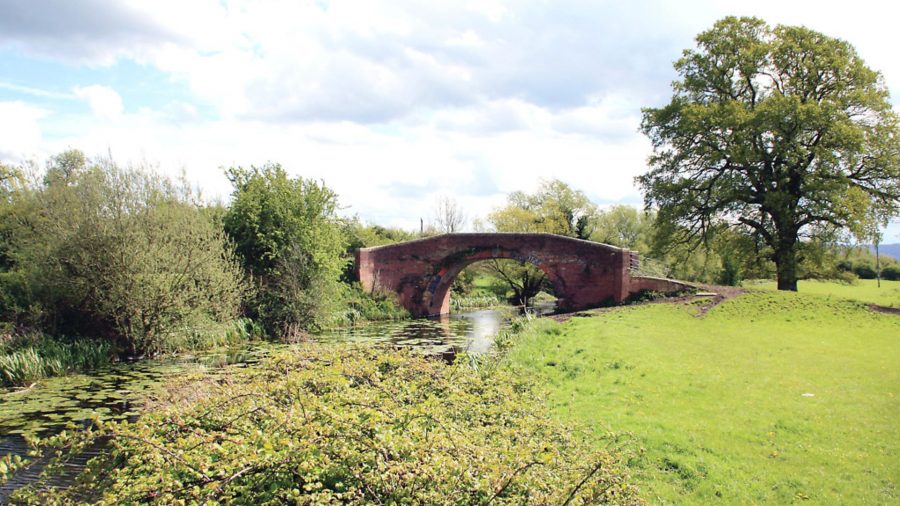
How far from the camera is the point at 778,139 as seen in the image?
20656 millimetres

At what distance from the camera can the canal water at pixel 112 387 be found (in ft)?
27.1

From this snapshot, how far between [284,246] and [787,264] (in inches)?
712

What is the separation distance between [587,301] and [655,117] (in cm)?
821

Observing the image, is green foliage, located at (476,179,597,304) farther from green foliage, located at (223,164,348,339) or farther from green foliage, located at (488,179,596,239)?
green foliage, located at (223,164,348,339)

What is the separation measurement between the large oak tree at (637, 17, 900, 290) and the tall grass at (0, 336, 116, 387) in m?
20.0

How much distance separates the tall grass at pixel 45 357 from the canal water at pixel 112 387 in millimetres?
415

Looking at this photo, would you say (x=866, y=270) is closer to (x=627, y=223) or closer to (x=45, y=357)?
(x=627, y=223)

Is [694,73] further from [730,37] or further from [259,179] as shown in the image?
[259,179]

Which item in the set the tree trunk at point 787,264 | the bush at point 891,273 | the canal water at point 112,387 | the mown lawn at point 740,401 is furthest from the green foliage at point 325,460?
the bush at point 891,273

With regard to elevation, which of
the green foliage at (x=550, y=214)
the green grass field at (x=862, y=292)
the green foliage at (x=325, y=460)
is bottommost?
the green foliage at (x=325, y=460)

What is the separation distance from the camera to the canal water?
8266 millimetres

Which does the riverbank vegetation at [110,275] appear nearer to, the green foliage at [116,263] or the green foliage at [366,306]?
the green foliage at [116,263]

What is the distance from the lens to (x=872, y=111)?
2027cm

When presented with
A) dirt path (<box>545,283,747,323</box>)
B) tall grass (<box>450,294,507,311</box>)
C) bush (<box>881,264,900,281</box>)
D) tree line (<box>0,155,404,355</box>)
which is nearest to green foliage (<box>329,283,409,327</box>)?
tree line (<box>0,155,404,355</box>)
